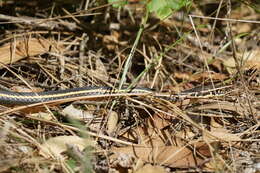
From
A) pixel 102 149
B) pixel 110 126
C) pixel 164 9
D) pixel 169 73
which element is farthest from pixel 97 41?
pixel 102 149

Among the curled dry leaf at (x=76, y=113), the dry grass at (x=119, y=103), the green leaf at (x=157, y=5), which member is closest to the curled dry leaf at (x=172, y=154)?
the dry grass at (x=119, y=103)

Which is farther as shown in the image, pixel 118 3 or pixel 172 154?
pixel 118 3

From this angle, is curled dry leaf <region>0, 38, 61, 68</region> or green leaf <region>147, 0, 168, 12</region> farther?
curled dry leaf <region>0, 38, 61, 68</region>

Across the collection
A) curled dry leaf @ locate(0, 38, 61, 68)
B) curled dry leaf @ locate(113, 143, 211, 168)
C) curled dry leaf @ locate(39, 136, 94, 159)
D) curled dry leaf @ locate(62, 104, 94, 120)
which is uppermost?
curled dry leaf @ locate(0, 38, 61, 68)

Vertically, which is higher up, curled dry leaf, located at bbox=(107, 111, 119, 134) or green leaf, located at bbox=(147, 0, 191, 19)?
green leaf, located at bbox=(147, 0, 191, 19)

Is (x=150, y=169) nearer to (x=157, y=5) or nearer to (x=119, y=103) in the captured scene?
(x=119, y=103)

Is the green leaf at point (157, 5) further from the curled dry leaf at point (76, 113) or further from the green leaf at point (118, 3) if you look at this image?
the curled dry leaf at point (76, 113)

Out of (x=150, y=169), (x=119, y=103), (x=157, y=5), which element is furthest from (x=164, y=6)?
(x=150, y=169)

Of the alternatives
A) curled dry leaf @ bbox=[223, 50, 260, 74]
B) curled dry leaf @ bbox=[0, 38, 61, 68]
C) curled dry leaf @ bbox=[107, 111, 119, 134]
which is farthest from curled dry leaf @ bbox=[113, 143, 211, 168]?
curled dry leaf @ bbox=[0, 38, 61, 68]

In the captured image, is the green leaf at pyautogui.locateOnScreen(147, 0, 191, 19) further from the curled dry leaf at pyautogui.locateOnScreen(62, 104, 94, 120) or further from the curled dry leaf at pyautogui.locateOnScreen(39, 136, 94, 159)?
the curled dry leaf at pyautogui.locateOnScreen(39, 136, 94, 159)
